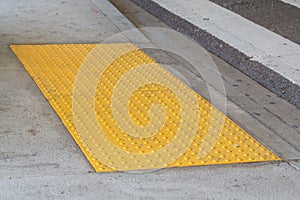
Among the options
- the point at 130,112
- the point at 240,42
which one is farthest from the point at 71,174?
the point at 240,42

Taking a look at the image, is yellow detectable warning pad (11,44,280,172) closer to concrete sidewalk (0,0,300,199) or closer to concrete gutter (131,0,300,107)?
concrete sidewalk (0,0,300,199)

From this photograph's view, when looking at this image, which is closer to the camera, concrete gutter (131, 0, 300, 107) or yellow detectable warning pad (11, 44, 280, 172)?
yellow detectable warning pad (11, 44, 280, 172)

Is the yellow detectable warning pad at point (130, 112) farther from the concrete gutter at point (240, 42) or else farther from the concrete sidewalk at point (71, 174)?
the concrete gutter at point (240, 42)

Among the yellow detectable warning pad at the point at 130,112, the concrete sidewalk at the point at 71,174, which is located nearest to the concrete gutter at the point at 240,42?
the yellow detectable warning pad at the point at 130,112

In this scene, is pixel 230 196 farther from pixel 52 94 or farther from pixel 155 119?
pixel 52 94

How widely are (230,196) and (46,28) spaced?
330cm

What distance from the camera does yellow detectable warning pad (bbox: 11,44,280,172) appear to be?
11.7ft

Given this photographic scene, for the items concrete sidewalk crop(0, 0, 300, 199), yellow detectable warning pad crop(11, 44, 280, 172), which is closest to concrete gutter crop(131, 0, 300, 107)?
yellow detectable warning pad crop(11, 44, 280, 172)

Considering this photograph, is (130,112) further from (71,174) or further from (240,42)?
(240,42)

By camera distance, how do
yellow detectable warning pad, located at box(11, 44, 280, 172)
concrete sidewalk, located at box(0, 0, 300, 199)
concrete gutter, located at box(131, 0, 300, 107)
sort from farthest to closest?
concrete gutter, located at box(131, 0, 300, 107) → yellow detectable warning pad, located at box(11, 44, 280, 172) → concrete sidewalk, located at box(0, 0, 300, 199)

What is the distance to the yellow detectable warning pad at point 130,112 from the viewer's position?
356cm

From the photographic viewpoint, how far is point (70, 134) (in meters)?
3.76

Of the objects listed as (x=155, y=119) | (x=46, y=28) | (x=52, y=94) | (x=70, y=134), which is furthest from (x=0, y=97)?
(x=46, y=28)

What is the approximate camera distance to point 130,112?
4.11m
